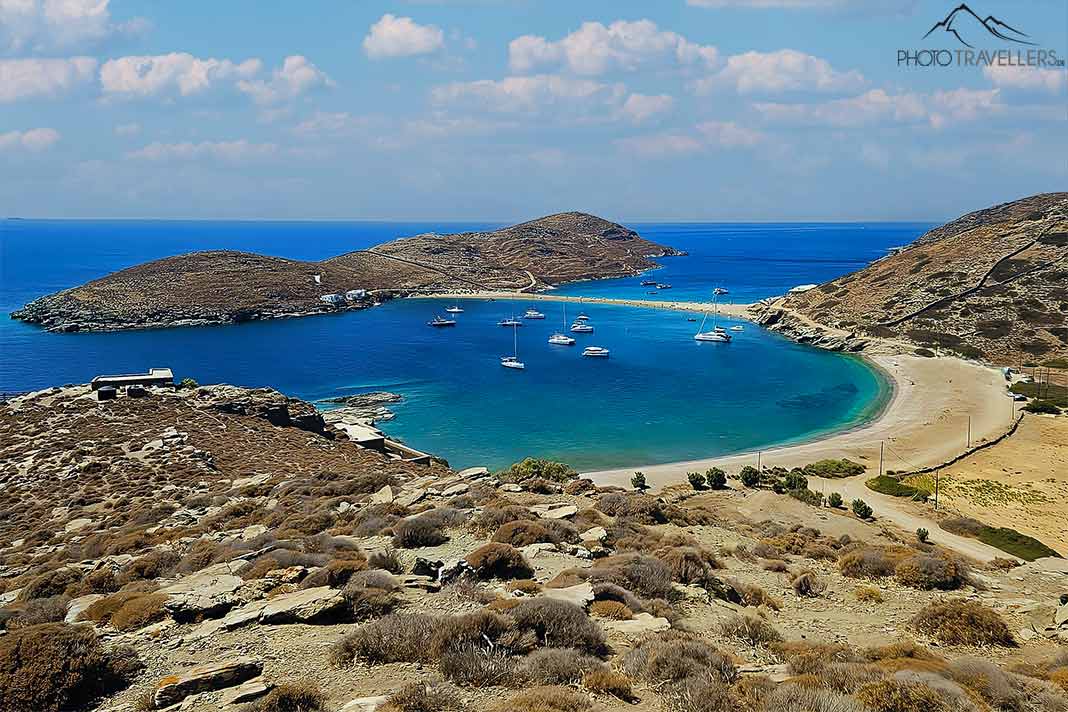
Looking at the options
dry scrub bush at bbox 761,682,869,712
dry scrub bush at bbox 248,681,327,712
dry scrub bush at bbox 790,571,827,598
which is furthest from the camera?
dry scrub bush at bbox 790,571,827,598

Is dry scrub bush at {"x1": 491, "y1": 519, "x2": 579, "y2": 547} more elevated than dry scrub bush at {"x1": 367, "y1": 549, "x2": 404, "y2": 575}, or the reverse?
dry scrub bush at {"x1": 367, "y1": 549, "x2": 404, "y2": 575}

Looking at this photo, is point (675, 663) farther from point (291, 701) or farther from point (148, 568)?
point (148, 568)

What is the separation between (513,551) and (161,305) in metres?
117

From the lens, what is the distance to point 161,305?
11156 centimetres

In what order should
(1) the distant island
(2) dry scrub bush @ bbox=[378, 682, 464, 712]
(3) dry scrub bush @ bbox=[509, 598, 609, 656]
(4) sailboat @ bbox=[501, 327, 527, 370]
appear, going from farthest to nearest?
1. (1) the distant island
2. (4) sailboat @ bbox=[501, 327, 527, 370]
3. (3) dry scrub bush @ bbox=[509, 598, 609, 656]
4. (2) dry scrub bush @ bbox=[378, 682, 464, 712]

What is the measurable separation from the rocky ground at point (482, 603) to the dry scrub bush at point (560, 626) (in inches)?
1.3

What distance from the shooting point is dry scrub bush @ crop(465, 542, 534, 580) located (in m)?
13.3

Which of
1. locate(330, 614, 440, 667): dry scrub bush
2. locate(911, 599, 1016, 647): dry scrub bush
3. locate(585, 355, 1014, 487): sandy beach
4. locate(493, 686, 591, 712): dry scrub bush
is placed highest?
locate(493, 686, 591, 712): dry scrub bush

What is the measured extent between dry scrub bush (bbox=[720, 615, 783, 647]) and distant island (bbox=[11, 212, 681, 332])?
113m

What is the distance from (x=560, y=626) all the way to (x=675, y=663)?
184cm

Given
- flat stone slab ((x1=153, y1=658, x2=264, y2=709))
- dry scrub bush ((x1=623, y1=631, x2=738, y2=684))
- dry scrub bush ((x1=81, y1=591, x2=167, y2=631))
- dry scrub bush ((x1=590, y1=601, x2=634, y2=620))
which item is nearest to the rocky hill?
dry scrub bush ((x1=590, y1=601, x2=634, y2=620))

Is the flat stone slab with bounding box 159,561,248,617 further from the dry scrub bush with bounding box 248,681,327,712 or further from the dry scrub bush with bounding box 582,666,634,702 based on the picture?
the dry scrub bush with bounding box 582,666,634,702

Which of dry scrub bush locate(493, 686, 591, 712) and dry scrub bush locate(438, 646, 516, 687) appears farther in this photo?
dry scrub bush locate(438, 646, 516, 687)

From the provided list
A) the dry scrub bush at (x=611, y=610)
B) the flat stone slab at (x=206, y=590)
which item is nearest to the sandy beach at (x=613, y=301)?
the dry scrub bush at (x=611, y=610)
